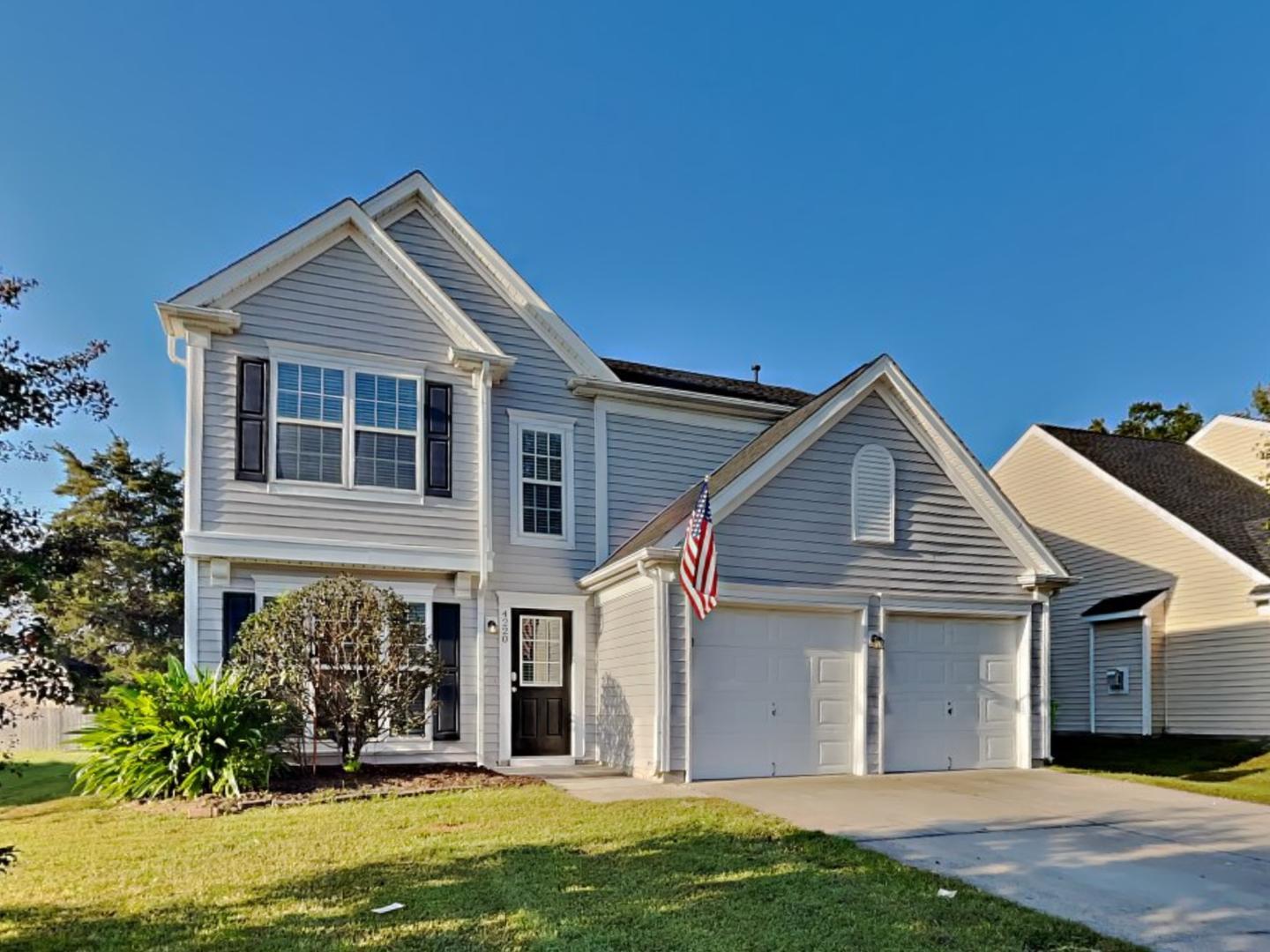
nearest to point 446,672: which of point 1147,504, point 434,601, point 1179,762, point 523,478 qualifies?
point 434,601

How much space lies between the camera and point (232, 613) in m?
11.4

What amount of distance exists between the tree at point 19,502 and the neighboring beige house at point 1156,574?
16971 millimetres

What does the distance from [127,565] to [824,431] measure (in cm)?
2150

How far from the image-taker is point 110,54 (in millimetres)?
11609

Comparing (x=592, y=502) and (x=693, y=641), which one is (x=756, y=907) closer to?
(x=693, y=641)

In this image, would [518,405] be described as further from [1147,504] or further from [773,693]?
[1147,504]

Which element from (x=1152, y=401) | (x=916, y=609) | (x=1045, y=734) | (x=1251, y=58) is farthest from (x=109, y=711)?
(x=1152, y=401)

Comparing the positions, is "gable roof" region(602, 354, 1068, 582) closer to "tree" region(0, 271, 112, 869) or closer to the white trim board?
the white trim board

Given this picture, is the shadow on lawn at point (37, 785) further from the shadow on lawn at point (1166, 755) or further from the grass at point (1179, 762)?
the shadow on lawn at point (1166, 755)

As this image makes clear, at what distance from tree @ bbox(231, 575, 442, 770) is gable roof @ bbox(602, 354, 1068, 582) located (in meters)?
3.34

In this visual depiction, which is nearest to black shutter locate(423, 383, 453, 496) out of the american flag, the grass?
the american flag

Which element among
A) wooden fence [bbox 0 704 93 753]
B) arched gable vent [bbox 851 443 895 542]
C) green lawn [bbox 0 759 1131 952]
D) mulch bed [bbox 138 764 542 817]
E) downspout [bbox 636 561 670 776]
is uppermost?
arched gable vent [bbox 851 443 895 542]

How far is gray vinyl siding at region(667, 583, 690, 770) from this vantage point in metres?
10.9

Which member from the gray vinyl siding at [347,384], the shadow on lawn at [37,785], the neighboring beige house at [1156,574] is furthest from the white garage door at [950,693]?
the shadow on lawn at [37,785]
